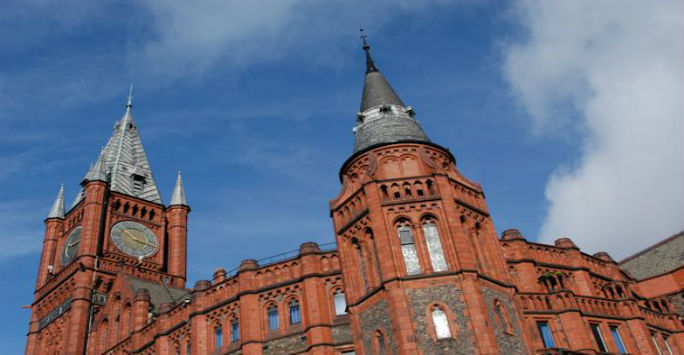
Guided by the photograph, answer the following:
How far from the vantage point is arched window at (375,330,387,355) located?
30719 millimetres

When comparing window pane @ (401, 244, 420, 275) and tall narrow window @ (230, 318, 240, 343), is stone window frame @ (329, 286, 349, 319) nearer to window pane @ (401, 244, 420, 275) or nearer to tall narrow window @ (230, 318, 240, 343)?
window pane @ (401, 244, 420, 275)

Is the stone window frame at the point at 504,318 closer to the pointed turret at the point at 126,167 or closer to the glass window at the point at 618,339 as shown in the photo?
the glass window at the point at 618,339

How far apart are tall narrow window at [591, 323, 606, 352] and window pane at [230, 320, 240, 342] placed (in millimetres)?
20474

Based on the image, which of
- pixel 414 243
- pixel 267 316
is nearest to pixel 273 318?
pixel 267 316

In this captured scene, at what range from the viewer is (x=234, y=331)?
1486 inches

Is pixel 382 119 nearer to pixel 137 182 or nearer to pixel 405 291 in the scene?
pixel 405 291

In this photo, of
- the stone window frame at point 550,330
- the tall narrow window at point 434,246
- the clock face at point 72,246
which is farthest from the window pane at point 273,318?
the clock face at point 72,246

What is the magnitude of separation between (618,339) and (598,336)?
65.6 inches

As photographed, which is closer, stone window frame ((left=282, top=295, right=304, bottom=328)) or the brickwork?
the brickwork

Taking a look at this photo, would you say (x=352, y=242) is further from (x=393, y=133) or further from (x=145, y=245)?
(x=145, y=245)

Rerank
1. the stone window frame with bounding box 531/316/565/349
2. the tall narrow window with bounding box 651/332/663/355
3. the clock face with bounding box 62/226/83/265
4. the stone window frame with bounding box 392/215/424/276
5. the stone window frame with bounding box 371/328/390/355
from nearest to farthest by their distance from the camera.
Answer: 1. the stone window frame with bounding box 371/328/390/355
2. the stone window frame with bounding box 392/215/424/276
3. the stone window frame with bounding box 531/316/565/349
4. the tall narrow window with bounding box 651/332/663/355
5. the clock face with bounding box 62/226/83/265

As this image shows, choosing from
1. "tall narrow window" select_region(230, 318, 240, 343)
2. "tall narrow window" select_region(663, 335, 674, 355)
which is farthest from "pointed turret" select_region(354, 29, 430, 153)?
"tall narrow window" select_region(663, 335, 674, 355)

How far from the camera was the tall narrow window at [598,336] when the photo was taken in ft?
120

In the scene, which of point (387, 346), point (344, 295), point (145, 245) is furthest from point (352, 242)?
point (145, 245)
